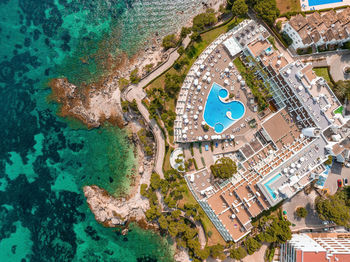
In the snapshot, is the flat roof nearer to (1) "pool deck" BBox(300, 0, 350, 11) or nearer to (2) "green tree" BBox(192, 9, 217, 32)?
(1) "pool deck" BBox(300, 0, 350, 11)

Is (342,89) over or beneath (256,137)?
beneath

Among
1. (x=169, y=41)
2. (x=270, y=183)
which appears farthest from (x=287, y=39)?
(x=270, y=183)

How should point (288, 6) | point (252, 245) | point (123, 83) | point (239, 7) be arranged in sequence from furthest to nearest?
point (123, 83)
point (288, 6)
point (239, 7)
point (252, 245)

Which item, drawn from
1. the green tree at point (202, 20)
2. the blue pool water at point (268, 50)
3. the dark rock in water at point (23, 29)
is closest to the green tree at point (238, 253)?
the blue pool water at point (268, 50)

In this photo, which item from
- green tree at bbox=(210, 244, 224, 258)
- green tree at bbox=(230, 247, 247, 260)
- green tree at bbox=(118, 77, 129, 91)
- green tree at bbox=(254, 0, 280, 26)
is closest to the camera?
green tree at bbox=(230, 247, 247, 260)

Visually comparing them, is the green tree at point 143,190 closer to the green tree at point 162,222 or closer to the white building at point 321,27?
the green tree at point 162,222

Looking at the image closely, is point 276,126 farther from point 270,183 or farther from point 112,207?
point 112,207

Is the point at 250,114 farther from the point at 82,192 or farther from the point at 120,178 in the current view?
Result: the point at 82,192

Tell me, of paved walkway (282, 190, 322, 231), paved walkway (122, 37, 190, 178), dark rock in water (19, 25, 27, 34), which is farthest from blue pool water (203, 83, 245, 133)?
dark rock in water (19, 25, 27, 34)
